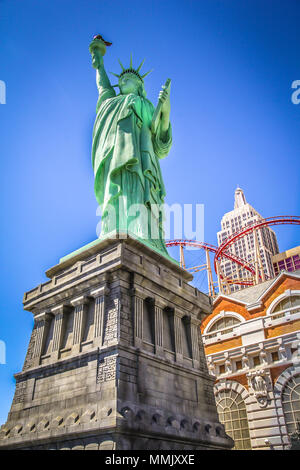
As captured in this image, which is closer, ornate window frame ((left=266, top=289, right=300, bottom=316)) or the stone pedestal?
the stone pedestal

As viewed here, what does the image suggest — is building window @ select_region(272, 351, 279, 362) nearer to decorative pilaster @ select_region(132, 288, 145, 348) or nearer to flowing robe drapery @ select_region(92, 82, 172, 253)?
flowing robe drapery @ select_region(92, 82, 172, 253)

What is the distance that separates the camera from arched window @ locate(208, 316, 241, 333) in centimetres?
2575

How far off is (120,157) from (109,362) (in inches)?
431

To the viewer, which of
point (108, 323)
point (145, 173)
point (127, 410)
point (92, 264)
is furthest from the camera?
point (145, 173)

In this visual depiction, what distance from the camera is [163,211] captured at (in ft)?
74.3

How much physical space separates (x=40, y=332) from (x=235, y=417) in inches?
461

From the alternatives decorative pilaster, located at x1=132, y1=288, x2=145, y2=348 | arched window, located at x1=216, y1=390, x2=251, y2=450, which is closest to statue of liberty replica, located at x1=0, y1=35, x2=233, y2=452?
decorative pilaster, located at x1=132, y1=288, x2=145, y2=348

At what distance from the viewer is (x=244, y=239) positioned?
379 ft

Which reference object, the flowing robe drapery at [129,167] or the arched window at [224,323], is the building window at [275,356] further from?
the flowing robe drapery at [129,167]

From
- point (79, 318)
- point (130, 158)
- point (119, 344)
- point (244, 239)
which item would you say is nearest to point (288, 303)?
point (130, 158)

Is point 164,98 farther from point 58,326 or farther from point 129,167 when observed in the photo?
point 58,326

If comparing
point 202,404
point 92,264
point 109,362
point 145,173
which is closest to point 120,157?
point 145,173

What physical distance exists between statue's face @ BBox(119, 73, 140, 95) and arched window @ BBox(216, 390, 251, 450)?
1901 cm
